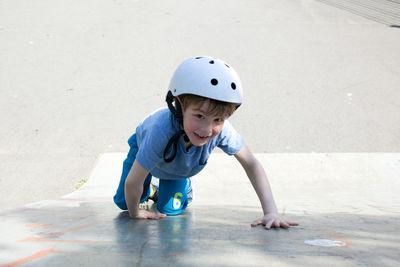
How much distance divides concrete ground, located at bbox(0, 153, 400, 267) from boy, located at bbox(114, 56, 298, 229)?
0.27 m

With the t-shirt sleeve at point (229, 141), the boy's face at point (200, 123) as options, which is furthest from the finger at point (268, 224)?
the boy's face at point (200, 123)

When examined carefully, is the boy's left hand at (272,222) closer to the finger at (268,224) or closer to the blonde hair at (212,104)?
the finger at (268,224)

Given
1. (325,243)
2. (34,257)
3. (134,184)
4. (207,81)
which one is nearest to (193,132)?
(207,81)

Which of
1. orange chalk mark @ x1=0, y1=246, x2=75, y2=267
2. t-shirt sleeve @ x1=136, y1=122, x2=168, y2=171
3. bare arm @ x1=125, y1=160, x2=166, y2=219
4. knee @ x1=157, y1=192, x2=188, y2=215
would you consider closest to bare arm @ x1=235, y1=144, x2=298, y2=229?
t-shirt sleeve @ x1=136, y1=122, x2=168, y2=171

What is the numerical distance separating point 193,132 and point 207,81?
1.06 ft

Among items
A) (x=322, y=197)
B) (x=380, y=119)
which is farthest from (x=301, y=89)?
(x=322, y=197)

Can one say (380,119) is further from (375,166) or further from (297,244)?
(297,244)

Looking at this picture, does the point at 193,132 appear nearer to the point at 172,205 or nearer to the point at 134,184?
the point at 134,184

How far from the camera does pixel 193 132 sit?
273cm

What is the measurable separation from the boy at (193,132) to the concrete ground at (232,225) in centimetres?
27

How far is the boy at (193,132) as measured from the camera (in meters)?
2.71

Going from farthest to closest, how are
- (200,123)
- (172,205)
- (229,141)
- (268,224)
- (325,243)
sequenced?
(172,205) < (229,141) < (268,224) < (200,123) < (325,243)

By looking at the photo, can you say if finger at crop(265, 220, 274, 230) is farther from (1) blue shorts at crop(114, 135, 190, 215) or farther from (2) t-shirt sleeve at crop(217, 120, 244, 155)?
(1) blue shorts at crop(114, 135, 190, 215)

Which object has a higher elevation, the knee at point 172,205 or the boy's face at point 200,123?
the boy's face at point 200,123
